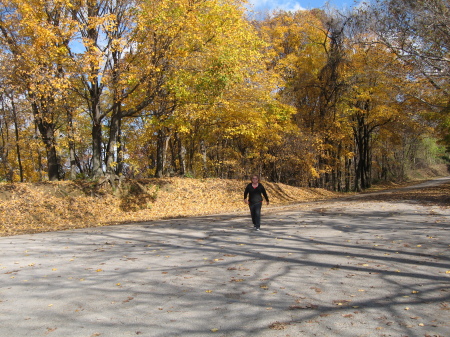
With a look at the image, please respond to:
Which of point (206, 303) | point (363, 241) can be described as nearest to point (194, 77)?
point (363, 241)

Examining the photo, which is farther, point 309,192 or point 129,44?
point 309,192

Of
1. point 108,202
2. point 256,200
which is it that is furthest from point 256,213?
point 108,202

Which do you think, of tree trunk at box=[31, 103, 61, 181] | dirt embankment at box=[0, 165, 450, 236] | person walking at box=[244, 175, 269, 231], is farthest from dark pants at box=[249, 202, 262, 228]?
tree trunk at box=[31, 103, 61, 181]

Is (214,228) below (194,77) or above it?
below

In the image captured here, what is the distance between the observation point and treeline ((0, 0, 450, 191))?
1574cm

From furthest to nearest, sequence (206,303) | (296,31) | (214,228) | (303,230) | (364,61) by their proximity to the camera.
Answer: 1. (296,31)
2. (364,61)
3. (214,228)
4. (303,230)
5. (206,303)

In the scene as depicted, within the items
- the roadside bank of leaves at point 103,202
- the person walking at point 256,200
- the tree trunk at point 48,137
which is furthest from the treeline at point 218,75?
the person walking at point 256,200

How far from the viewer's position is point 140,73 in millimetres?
17094

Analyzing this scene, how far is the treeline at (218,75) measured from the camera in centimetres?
1574

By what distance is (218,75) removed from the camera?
17.6m

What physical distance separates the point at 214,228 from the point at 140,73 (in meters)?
8.69

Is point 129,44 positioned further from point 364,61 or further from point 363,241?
point 364,61

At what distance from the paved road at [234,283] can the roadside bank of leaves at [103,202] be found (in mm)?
5887

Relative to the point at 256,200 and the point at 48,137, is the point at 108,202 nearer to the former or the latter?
the point at 48,137
